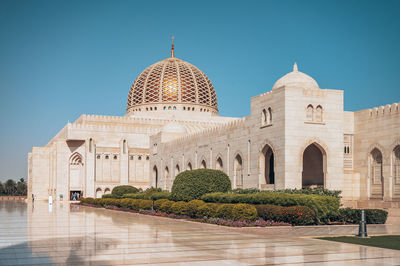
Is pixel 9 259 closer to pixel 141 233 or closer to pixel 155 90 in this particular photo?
pixel 141 233

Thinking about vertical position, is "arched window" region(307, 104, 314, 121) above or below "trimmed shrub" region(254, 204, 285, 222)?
above

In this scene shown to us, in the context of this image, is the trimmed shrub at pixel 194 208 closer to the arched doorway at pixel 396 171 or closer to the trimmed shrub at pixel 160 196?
the trimmed shrub at pixel 160 196

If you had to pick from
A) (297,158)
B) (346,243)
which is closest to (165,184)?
(297,158)

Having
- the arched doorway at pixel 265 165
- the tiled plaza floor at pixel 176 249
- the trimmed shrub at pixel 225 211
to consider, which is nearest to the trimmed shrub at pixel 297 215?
the trimmed shrub at pixel 225 211

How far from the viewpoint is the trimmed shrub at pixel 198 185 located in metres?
24.2

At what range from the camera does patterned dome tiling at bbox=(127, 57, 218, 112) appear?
184 ft

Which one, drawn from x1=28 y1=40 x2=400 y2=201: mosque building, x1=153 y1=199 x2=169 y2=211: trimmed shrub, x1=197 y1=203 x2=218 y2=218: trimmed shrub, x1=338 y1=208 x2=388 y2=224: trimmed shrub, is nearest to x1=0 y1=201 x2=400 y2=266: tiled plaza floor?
x1=197 y1=203 x2=218 y2=218: trimmed shrub

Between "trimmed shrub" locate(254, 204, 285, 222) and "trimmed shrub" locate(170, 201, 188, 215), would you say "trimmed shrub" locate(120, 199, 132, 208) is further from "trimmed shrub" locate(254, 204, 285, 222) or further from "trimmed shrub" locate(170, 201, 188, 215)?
"trimmed shrub" locate(254, 204, 285, 222)

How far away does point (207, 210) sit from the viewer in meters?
19.5

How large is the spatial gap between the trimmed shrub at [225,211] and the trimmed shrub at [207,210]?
37cm

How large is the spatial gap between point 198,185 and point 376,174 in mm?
9624

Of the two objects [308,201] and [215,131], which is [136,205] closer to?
[215,131]

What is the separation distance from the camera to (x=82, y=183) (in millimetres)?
49719

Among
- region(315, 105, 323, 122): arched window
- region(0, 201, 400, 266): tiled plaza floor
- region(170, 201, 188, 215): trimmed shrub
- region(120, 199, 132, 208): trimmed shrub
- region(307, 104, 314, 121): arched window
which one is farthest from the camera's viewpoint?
region(120, 199, 132, 208): trimmed shrub
